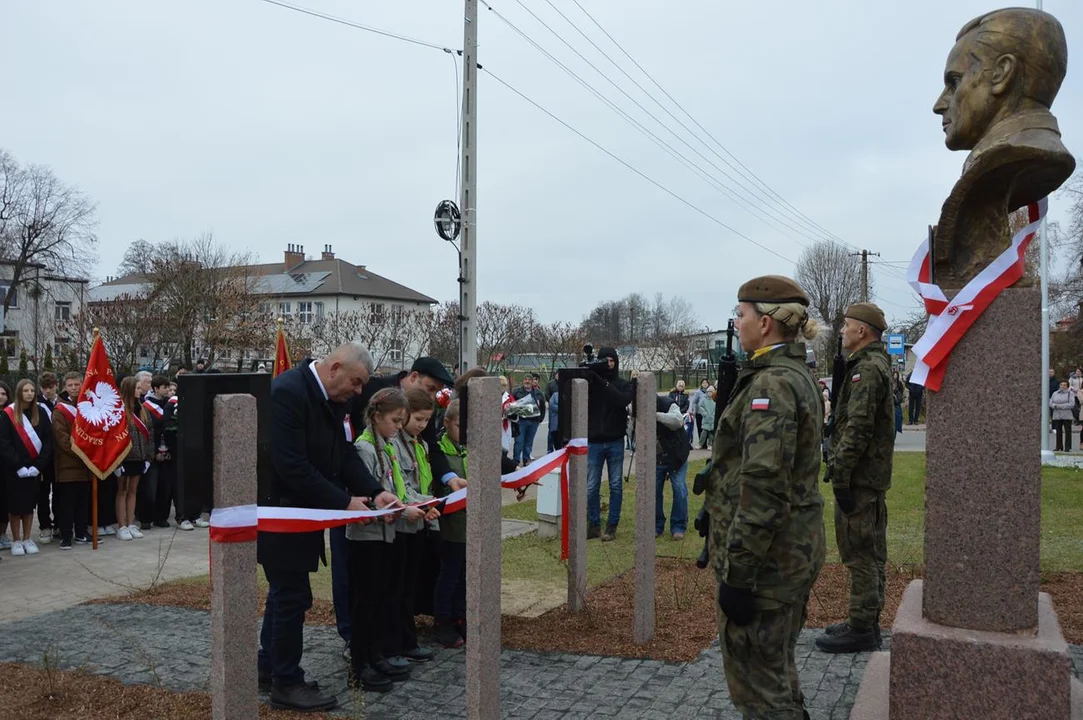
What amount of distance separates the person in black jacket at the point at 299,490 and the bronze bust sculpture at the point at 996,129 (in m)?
3.29

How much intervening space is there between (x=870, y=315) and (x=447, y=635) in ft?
12.4

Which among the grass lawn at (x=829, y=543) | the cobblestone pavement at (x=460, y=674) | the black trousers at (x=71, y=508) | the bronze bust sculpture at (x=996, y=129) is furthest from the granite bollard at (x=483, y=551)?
the black trousers at (x=71, y=508)

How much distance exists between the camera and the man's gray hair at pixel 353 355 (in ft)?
17.6

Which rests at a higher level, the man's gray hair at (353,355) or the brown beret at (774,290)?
the brown beret at (774,290)

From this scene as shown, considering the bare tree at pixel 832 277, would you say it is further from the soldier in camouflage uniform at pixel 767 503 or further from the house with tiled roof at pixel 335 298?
the soldier in camouflage uniform at pixel 767 503

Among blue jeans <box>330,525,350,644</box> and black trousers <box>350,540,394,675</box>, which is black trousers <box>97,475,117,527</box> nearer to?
blue jeans <box>330,525,350,644</box>

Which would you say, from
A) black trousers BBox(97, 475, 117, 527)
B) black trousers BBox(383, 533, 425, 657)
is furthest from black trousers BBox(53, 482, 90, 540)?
black trousers BBox(383, 533, 425, 657)

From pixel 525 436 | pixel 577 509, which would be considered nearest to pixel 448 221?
pixel 525 436

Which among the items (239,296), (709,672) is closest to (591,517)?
(709,672)

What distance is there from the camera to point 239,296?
38.2m

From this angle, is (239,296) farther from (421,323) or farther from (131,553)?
(131,553)

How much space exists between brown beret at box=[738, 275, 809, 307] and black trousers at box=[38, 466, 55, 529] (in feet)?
32.0

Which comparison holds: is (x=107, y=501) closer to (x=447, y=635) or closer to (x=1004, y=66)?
(x=447, y=635)

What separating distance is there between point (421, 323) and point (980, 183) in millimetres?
44696
